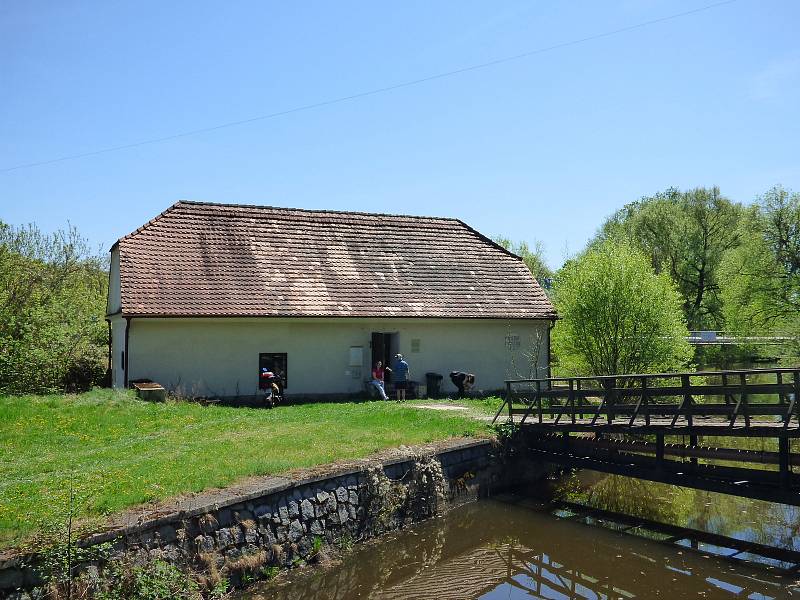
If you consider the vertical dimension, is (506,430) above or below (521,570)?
above

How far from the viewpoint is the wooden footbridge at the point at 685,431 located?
1155 cm

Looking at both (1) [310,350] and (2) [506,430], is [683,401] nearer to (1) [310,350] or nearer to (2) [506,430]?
(2) [506,430]

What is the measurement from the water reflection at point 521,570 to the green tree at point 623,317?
12.4m

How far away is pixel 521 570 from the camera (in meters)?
11.3

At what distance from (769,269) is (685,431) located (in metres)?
25.9

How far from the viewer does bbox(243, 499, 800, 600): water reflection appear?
33.2 ft

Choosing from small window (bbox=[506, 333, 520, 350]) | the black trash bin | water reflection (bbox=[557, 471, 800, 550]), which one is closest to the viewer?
water reflection (bbox=[557, 471, 800, 550])

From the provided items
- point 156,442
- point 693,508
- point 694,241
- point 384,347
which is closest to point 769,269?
point 694,241

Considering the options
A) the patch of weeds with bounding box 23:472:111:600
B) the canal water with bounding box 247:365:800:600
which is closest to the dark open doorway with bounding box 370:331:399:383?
the canal water with bounding box 247:365:800:600

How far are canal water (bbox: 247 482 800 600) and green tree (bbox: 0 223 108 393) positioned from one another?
1302 cm

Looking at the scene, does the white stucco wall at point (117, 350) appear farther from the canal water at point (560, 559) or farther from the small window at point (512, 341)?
the small window at point (512, 341)

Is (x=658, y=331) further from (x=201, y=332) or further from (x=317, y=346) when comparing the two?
(x=201, y=332)

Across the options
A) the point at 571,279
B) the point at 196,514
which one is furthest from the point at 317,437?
the point at 571,279

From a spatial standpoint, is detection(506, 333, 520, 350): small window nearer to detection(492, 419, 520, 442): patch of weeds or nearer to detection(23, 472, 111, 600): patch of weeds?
detection(492, 419, 520, 442): patch of weeds
